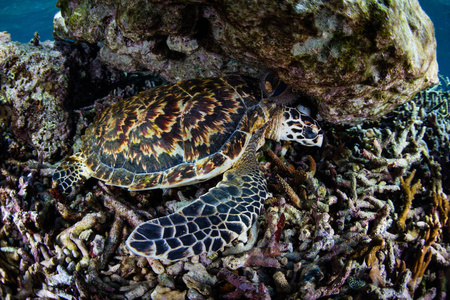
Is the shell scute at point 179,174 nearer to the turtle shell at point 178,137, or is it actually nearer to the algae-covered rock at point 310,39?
the turtle shell at point 178,137

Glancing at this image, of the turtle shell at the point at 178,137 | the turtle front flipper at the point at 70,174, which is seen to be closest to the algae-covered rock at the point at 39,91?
the turtle front flipper at the point at 70,174

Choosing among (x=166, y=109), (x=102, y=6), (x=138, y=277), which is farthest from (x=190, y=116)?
(x=102, y=6)

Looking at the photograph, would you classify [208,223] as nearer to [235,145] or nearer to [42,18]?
[235,145]

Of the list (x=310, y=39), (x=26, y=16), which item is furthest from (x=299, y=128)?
(x=26, y=16)

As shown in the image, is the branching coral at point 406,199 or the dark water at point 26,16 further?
the dark water at point 26,16

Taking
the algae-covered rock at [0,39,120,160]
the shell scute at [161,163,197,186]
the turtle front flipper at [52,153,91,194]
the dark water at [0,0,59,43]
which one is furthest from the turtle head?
the dark water at [0,0,59,43]

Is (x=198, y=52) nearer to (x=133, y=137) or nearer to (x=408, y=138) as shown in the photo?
(x=133, y=137)
